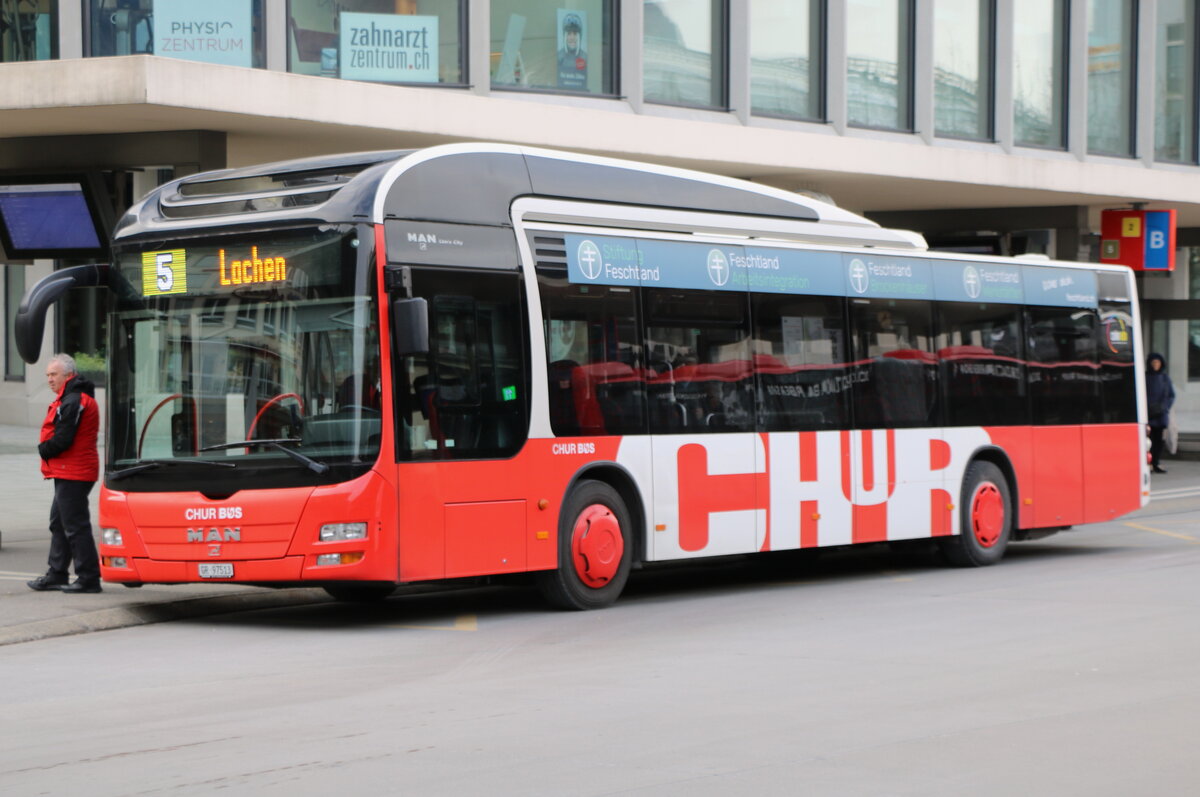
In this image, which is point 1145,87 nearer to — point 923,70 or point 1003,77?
point 1003,77

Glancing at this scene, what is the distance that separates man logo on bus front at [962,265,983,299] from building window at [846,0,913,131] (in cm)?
775

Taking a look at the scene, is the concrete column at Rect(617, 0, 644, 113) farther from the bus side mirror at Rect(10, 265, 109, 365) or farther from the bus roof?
the bus side mirror at Rect(10, 265, 109, 365)

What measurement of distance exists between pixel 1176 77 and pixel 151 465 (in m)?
22.7

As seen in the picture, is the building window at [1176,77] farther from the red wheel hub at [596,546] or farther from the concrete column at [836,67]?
the red wheel hub at [596,546]

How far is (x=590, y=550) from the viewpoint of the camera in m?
12.3

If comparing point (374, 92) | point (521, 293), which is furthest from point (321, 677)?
point (374, 92)

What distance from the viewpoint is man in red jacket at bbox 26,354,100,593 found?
1266 cm

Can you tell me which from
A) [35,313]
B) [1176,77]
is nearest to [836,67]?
[1176,77]

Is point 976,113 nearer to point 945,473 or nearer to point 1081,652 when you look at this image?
point 945,473

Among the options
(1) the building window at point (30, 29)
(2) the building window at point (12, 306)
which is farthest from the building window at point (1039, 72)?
(2) the building window at point (12, 306)

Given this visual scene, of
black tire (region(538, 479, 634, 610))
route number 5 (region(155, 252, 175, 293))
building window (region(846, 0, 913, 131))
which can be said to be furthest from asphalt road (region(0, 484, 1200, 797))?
building window (region(846, 0, 913, 131))

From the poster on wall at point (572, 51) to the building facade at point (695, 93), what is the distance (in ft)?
0.09

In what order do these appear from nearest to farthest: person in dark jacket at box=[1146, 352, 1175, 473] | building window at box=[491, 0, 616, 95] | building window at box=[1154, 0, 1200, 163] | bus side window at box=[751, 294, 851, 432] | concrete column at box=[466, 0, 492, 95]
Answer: bus side window at box=[751, 294, 851, 432], concrete column at box=[466, 0, 492, 95], building window at box=[491, 0, 616, 95], person in dark jacket at box=[1146, 352, 1175, 473], building window at box=[1154, 0, 1200, 163]

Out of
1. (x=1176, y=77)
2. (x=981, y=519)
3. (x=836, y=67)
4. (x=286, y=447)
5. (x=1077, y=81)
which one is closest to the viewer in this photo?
(x=286, y=447)
